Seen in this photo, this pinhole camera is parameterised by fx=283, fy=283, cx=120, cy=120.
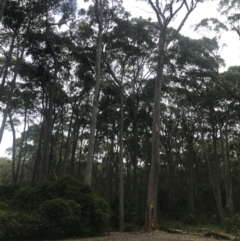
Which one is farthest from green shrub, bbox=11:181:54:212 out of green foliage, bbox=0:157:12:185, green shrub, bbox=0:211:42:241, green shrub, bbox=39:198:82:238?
green foliage, bbox=0:157:12:185

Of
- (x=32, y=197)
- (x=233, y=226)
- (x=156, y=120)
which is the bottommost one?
(x=233, y=226)

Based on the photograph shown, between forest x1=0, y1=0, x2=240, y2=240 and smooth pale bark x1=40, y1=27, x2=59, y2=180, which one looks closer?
forest x1=0, y1=0, x2=240, y2=240

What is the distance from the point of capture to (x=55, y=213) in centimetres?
938

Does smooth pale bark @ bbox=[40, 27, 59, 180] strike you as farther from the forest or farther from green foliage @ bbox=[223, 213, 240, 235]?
green foliage @ bbox=[223, 213, 240, 235]

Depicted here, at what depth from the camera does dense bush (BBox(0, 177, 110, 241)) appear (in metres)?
8.42

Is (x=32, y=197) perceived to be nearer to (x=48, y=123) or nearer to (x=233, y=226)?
(x=48, y=123)

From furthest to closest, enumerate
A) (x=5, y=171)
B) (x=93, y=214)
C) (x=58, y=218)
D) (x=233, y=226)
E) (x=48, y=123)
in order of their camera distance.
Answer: (x=5, y=171) < (x=48, y=123) < (x=233, y=226) < (x=93, y=214) < (x=58, y=218)

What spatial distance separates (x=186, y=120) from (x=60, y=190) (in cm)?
1725

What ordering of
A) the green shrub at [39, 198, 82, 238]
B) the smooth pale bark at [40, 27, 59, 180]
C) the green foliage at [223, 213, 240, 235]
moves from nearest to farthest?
the green shrub at [39, 198, 82, 238] → the green foliage at [223, 213, 240, 235] → the smooth pale bark at [40, 27, 59, 180]

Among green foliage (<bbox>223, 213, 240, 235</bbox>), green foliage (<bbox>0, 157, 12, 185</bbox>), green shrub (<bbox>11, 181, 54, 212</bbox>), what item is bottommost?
green foliage (<bbox>223, 213, 240, 235</bbox>)

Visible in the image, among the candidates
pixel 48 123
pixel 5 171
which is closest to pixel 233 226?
pixel 48 123

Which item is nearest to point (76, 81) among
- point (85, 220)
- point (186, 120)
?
point (186, 120)

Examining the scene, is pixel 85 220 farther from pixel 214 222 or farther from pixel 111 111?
pixel 111 111

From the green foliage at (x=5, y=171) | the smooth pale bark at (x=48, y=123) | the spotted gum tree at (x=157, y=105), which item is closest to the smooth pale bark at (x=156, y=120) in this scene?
the spotted gum tree at (x=157, y=105)
